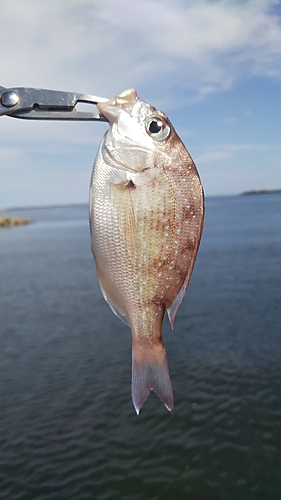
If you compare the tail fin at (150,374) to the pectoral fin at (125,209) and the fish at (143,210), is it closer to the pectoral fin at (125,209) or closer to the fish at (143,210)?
the fish at (143,210)

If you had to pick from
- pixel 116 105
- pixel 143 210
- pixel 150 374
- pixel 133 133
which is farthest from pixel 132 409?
pixel 116 105

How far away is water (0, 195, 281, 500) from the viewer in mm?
8297

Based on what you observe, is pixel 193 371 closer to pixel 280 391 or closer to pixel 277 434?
pixel 280 391

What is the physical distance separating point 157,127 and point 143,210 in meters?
0.55

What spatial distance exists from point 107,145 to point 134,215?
0.49m

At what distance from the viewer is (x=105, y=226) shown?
9.46 ft

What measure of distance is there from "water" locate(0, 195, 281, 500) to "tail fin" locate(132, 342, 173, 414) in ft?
19.6

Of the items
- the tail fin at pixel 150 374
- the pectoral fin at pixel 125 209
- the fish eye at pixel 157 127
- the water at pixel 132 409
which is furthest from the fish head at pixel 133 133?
the water at pixel 132 409

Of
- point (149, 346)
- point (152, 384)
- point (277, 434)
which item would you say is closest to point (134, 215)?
point (149, 346)

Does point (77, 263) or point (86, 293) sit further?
point (77, 263)

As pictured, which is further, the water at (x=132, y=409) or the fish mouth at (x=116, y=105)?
the water at (x=132, y=409)

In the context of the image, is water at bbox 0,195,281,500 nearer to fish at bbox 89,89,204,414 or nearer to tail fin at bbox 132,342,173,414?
tail fin at bbox 132,342,173,414

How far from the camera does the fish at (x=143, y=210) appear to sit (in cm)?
285

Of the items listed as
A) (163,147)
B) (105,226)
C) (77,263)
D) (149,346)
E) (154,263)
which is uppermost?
(163,147)
